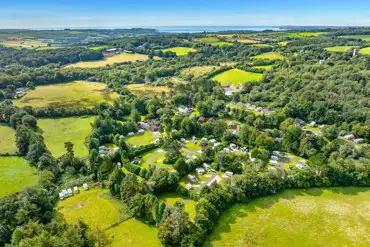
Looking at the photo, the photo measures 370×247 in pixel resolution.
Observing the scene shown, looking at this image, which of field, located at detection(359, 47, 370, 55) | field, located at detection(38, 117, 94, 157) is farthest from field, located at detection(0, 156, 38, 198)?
field, located at detection(359, 47, 370, 55)

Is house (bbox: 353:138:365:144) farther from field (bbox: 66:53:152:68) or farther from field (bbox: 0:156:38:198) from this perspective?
field (bbox: 66:53:152:68)

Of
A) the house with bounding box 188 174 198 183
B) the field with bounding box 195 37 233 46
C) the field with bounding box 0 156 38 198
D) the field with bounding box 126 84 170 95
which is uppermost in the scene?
the field with bounding box 195 37 233 46

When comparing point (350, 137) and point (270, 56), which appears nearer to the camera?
point (350, 137)

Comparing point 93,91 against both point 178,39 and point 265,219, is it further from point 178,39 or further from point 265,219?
point 178,39

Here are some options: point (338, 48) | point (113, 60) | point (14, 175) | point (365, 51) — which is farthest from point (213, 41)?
point (14, 175)

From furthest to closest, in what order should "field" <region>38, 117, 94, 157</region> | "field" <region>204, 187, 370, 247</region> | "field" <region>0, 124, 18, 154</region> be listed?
"field" <region>38, 117, 94, 157</region>, "field" <region>0, 124, 18, 154</region>, "field" <region>204, 187, 370, 247</region>

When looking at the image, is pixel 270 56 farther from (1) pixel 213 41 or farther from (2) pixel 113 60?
(2) pixel 113 60
